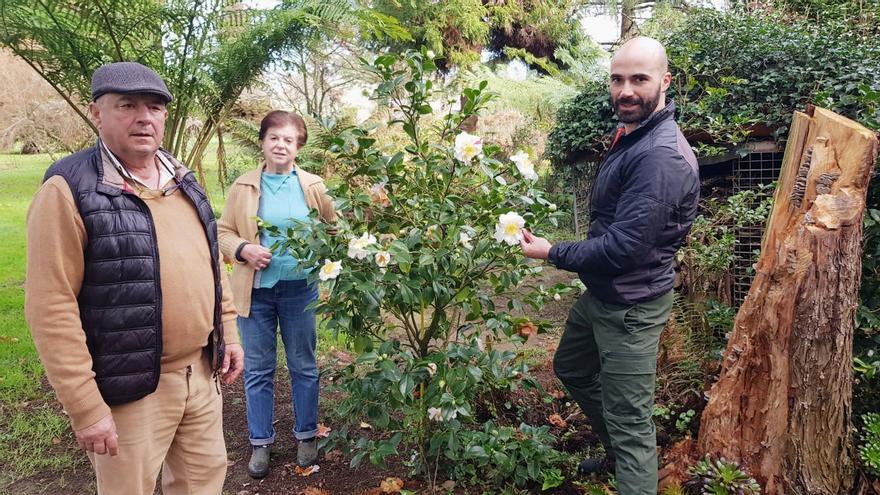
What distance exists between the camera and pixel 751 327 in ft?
8.20

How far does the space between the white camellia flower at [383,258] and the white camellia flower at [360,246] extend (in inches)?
1.8

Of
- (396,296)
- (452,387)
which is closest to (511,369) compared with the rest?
(452,387)

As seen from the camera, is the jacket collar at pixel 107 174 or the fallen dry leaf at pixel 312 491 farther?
the fallen dry leaf at pixel 312 491

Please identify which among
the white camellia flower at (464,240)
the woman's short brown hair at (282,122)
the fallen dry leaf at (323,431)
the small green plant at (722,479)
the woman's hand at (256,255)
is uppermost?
the woman's short brown hair at (282,122)

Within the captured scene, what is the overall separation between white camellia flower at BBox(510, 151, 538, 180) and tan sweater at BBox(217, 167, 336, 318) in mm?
1038

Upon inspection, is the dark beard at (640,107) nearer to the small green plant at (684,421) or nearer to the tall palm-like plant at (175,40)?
the small green plant at (684,421)

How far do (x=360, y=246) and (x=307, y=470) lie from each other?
1564 millimetres

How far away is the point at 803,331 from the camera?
2.34 meters

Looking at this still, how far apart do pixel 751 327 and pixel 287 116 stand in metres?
2.45

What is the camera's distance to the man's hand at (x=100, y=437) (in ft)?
5.41

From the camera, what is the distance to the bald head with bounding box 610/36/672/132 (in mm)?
2146

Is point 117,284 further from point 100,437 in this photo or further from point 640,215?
point 640,215

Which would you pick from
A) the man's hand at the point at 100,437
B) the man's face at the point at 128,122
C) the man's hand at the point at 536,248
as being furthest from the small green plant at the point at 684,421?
the man's face at the point at 128,122

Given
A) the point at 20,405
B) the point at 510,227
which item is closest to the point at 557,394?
the point at 510,227
